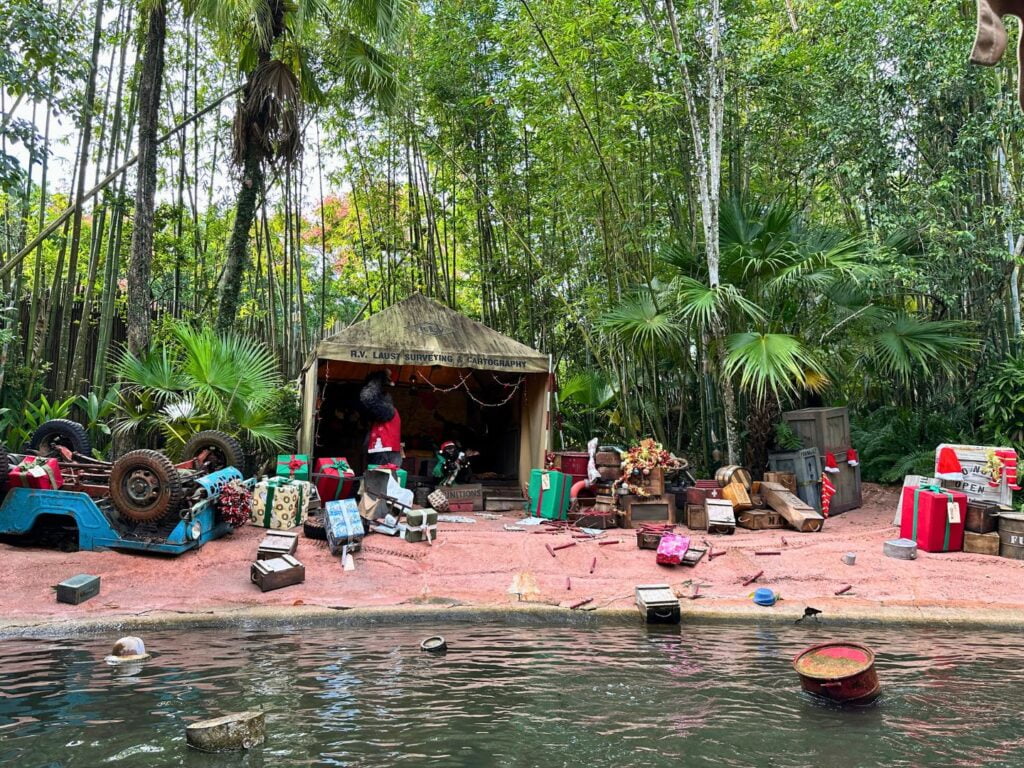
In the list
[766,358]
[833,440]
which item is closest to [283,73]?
[766,358]

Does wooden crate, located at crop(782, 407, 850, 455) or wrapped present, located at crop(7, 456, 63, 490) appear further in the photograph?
wooden crate, located at crop(782, 407, 850, 455)

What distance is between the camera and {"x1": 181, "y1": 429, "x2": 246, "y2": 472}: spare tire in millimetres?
7388

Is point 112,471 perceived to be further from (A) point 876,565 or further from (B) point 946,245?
(B) point 946,245

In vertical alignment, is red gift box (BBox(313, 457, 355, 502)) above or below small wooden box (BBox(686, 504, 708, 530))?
A: above

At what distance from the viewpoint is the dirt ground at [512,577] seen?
5488 millimetres

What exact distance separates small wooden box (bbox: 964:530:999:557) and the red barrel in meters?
3.55

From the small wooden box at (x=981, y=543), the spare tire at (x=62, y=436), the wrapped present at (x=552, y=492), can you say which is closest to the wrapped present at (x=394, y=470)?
the wrapped present at (x=552, y=492)

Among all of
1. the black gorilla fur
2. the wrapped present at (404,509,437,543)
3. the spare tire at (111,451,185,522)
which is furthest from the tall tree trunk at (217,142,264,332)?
the wrapped present at (404,509,437,543)

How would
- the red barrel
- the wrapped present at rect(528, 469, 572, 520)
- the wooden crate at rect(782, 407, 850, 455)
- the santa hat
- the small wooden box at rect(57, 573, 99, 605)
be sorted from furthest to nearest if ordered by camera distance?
1. the wooden crate at rect(782, 407, 850, 455)
2. the wrapped present at rect(528, 469, 572, 520)
3. the santa hat
4. the small wooden box at rect(57, 573, 99, 605)
5. the red barrel

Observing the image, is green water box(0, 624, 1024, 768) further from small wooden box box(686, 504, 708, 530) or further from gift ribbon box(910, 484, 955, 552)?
small wooden box box(686, 504, 708, 530)

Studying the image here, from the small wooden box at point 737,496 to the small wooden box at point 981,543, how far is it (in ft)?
6.60

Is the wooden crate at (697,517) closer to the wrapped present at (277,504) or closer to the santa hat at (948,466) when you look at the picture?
the santa hat at (948,466)

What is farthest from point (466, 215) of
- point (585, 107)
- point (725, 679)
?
point (725, 679)

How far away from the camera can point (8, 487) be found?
6.25m
